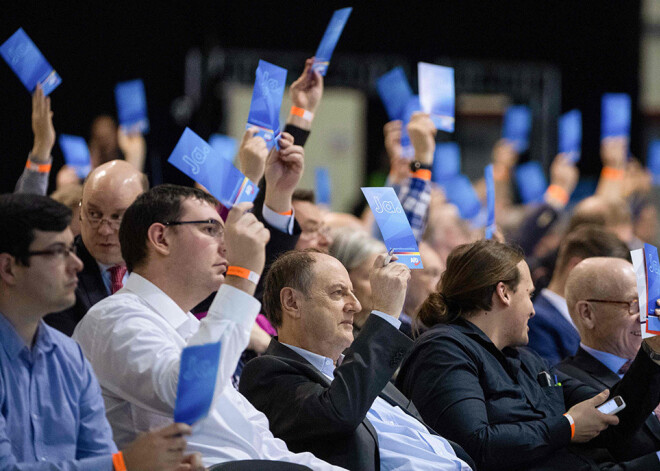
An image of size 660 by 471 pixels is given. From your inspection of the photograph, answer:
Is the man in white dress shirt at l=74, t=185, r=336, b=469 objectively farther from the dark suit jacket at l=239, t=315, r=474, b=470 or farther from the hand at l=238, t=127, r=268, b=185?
the hand at l=238, t=127, r=268, b=185

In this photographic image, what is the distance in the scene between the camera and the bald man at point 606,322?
3.44 meters

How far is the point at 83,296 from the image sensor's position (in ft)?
10.1

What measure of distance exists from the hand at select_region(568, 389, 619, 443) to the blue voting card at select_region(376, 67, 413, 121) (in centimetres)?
168

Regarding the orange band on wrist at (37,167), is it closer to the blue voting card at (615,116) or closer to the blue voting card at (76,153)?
the blue voting card at (76,153)

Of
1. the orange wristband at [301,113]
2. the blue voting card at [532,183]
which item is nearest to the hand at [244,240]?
the orange wristband at [301,113]

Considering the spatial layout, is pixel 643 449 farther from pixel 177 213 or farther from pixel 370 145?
pixel 370 145

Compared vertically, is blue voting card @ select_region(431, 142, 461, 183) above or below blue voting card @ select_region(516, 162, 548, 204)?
above

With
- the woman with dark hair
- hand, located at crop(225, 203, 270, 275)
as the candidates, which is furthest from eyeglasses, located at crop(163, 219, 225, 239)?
the woman with dark hair

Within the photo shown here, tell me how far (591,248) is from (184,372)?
105 inches

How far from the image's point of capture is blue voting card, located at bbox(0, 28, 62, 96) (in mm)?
3518

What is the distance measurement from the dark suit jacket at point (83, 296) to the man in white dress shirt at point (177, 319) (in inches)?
21.2

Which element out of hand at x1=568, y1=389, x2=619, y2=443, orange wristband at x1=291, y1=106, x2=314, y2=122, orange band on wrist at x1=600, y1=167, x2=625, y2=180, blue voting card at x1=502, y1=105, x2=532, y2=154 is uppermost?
orange wristband at x1=291, y1=106, x2=314, y2=122

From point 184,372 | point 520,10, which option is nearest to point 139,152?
point 184,372

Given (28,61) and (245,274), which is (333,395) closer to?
(245,274)
